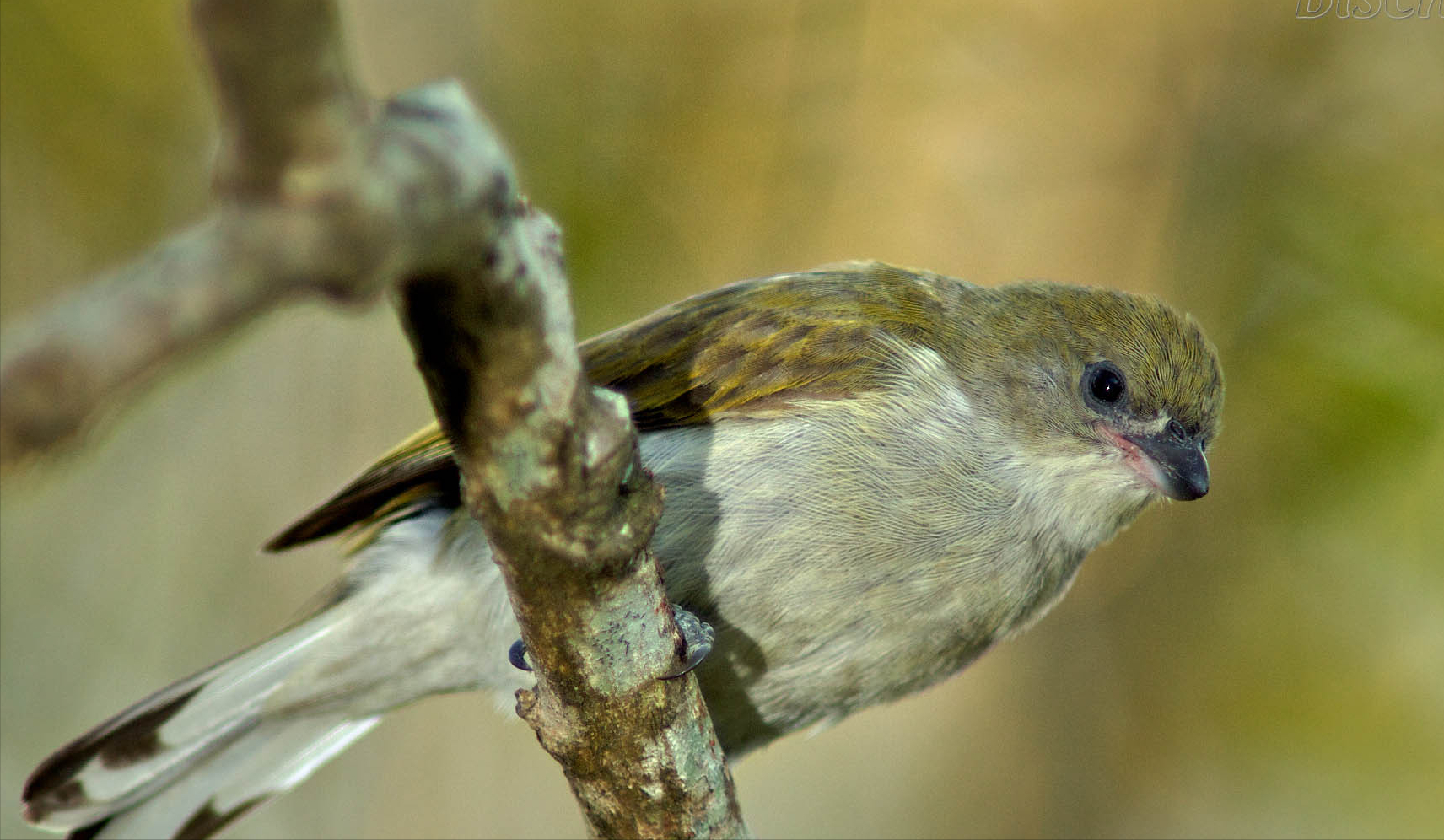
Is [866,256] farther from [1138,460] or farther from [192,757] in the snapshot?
[192,757]

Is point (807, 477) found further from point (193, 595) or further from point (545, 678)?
point (193, 595)

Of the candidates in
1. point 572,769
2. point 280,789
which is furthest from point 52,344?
point 280,789

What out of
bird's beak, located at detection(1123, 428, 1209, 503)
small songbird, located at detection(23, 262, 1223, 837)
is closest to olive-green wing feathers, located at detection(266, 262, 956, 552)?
small songbird, located at detection(23, 262, 1223, 837)

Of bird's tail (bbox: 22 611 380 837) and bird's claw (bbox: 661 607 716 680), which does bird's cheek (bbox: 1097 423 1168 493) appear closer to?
bird's claw (bbox: 661 607 716 680)

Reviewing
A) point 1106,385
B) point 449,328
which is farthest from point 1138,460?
point 449,328

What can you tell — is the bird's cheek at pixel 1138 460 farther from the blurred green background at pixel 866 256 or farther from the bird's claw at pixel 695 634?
the blurred green background at pixel 866 256

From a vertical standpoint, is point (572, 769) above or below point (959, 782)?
above
